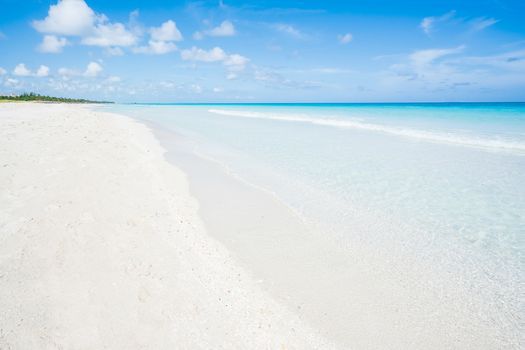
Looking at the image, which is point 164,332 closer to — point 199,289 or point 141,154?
point 199,289

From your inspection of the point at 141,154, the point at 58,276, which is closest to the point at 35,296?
the point at 58,276

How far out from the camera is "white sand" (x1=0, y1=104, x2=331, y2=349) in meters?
2.66

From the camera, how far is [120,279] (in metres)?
3.36

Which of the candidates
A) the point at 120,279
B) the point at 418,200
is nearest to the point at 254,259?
the point at 120,279

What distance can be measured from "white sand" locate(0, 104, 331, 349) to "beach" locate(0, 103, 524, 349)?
2 cm

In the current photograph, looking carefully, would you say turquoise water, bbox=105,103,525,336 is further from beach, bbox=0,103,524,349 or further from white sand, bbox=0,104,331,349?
white sand, bbox=0,104,331,349

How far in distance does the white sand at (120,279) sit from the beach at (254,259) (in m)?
0.02

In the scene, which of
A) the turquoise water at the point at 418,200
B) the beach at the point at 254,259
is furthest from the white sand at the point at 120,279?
the turquoise water at the point at 418,200

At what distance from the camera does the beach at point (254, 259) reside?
2.79 meters

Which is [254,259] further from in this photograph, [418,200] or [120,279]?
[418,200]

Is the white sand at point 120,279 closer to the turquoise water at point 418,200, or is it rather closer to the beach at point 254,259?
the beach at point 254,259

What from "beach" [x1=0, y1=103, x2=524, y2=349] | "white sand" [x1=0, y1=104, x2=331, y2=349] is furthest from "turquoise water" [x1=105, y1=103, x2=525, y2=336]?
"white sand" [x1=0, y1=104, x2=331, y2=349]

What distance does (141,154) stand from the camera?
33.7 feet

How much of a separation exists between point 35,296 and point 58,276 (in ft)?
1.08
